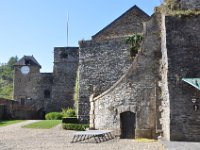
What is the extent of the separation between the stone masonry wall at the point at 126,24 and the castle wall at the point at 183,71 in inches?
584

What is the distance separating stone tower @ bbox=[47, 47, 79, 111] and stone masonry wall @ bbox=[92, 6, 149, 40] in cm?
1262

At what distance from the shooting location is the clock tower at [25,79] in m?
46.4

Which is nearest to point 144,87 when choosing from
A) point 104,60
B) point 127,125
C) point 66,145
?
point 127,125

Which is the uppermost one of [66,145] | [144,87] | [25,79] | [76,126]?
[25,79]

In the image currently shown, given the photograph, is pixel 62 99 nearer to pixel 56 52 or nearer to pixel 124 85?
pixel 56 52

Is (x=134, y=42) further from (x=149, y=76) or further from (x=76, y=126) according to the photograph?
(x=149, y=76)

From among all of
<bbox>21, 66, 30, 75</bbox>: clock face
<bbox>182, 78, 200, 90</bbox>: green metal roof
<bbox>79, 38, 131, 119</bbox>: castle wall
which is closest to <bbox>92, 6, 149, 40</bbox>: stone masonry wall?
<bbox>79, 38, 131, 119</bbox>: castle wall

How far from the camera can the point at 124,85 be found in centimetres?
1980

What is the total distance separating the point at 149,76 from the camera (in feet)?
62.7

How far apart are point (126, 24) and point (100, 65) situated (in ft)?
16.2

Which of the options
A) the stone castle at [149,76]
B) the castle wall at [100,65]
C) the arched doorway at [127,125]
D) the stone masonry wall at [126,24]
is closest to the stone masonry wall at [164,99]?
the stone castle at [149,76]

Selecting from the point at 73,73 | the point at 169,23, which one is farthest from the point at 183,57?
the point at 73,73

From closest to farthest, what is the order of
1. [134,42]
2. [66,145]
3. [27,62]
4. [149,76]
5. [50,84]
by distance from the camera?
1. [66,145]
2. [149,76]
3. [134,42]
4. [50,84]
5. [27,62]

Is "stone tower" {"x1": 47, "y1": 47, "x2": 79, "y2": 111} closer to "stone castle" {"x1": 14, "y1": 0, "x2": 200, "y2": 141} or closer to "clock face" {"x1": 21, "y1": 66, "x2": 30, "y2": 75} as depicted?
"clock face" {"x1": 21, "y1": 66, "x2": 30, "y2": 75}
